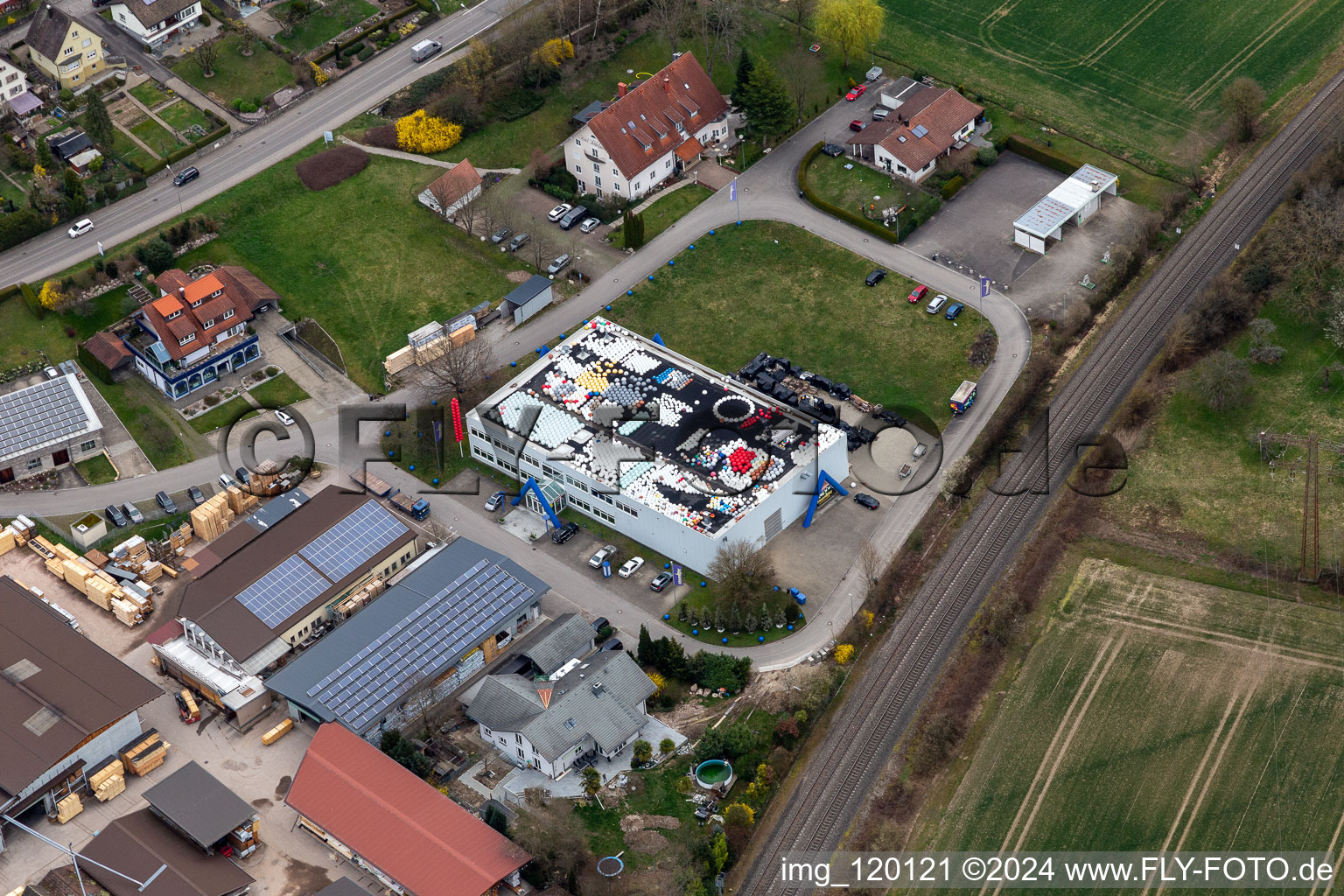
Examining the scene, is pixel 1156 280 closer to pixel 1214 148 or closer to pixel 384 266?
pixel 1214 148

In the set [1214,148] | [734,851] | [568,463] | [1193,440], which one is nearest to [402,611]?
[568,463]

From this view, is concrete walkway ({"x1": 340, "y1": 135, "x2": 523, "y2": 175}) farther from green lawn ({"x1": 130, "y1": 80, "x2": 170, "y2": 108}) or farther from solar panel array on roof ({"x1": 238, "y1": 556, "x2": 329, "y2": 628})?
solar panel array on roof ({"x1": 238, "y1": 556, "x2": 329, "y2": 628})

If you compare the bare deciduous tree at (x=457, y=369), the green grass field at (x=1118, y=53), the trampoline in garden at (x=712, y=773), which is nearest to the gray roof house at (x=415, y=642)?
the bare deciduous tree at (x=457, y=369)

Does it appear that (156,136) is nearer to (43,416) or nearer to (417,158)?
(417,158)

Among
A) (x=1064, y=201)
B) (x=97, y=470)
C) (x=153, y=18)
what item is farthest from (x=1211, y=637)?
(x=153, y=18)

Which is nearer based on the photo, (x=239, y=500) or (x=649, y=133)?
(x=239, y=500)

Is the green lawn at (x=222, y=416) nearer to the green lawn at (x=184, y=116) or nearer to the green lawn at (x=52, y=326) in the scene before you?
the green lawn at (x=52, y=326)

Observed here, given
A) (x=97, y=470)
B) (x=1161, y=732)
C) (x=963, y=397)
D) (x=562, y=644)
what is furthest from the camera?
(x=963, y=397)
